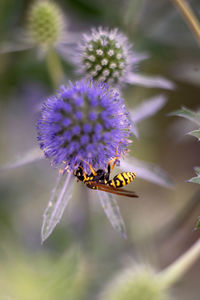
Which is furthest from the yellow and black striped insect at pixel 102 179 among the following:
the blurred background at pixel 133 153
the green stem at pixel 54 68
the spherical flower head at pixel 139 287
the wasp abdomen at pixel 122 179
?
the green stem at pixel 54 68

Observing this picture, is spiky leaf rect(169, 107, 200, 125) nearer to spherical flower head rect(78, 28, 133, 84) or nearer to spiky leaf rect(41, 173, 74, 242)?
spherical flower head rect(78, 28, 133, 84)

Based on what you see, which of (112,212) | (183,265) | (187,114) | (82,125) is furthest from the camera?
(183,265)

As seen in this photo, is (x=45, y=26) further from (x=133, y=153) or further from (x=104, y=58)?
(x=133, y=153)

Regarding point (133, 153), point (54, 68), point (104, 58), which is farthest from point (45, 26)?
point (133, 153)

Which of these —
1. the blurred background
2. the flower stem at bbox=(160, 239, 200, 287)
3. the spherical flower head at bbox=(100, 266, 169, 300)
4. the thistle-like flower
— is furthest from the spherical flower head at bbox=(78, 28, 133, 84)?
the spherical flower head at bbox=(100, 266, 169, 300)

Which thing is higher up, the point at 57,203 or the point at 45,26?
the point at 45,26

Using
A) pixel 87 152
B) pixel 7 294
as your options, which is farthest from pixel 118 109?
pixel 7 294
